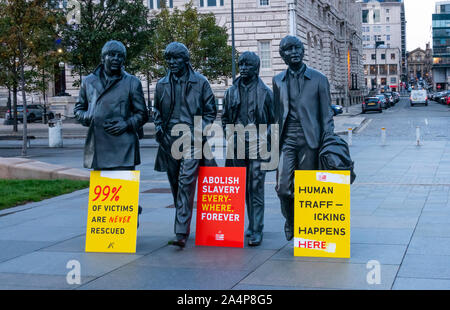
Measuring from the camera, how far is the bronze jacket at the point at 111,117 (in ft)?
24.9

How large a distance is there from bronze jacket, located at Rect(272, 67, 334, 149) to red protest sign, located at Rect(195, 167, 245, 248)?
748 mm

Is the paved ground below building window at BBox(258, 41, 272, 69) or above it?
below

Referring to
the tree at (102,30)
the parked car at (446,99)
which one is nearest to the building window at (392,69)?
the parked car at (446,99)

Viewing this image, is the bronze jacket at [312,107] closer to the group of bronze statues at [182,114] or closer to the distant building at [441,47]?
the group of bronze statues at [182,114]

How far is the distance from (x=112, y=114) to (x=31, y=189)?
5.74 m

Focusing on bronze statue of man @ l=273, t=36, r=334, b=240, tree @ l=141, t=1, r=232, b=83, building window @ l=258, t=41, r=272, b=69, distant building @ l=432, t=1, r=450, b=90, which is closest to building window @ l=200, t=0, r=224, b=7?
building window @ l=258, t=41, r=272, b=69

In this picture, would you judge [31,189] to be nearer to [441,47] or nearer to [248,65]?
[248,65]

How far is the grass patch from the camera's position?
11.6 meters

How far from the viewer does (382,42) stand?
16050cm

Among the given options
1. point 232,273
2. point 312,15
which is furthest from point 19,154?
point 312,15

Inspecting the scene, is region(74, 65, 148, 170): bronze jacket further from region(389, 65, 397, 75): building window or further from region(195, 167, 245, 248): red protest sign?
region(389, 65, 397, 75): building window

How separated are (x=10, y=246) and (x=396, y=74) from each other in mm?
160112

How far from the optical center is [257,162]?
7.61 meters

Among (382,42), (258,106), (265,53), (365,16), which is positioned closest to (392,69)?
(382,42)
